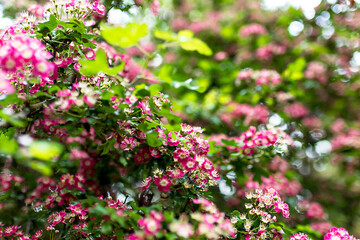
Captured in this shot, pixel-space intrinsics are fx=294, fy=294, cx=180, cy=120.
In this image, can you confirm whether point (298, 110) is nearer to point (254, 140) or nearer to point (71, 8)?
point (254, 140)

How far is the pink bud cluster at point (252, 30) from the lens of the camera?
3982mm

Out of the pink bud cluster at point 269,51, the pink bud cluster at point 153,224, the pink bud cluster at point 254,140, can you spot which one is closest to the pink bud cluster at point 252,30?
the pink bud cluster at point 269,51

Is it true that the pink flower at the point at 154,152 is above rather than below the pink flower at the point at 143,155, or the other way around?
above

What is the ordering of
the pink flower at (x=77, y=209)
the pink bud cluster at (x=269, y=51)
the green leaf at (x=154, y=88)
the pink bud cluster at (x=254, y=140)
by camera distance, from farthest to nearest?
the pink bud cluster at (x=269, y=51)
the pink bud cluster at (x=254, y=140)
the pink flower at (x=77, y=209)
the green leaf at (x=154, y=88)

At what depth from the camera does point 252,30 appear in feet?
13.0

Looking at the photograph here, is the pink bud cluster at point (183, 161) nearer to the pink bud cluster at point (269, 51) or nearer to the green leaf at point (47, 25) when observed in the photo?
the green leaf at point (47, 25)

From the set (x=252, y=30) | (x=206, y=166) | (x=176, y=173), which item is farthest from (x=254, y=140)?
(x=252, y=30)

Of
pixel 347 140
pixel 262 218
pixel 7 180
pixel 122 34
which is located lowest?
pixel 7 180

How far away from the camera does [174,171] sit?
1235mm

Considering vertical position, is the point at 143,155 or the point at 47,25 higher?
the point at 47,25

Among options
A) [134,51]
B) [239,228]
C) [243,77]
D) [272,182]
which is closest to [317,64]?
[243,77]

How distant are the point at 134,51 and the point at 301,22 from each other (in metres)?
2.22

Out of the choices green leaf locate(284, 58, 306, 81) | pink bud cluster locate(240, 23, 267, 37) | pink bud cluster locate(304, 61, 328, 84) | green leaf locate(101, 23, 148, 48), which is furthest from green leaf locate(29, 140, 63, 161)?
pink bud cluster locate(240, 23, 267, 37)

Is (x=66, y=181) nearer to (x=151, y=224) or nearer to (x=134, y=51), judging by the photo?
(x=151, y=224)
